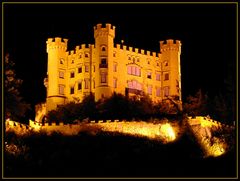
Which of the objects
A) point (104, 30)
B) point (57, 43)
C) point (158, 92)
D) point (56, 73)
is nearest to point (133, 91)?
point (158, 92)

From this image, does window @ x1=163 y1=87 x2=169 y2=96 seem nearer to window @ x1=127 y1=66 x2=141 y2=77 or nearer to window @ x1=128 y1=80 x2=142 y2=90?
window @ x1=128 y1=80 x2=142 y2=90

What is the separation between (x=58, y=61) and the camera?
84.6 m

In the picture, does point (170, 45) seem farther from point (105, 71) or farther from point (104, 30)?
point (105, 71)

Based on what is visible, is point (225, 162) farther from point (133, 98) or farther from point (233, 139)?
point (133, 98)

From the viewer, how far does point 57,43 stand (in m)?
85.4

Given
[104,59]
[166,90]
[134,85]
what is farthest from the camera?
[166,90]

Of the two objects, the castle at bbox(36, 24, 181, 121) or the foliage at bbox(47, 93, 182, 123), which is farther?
the castle at bbox(36, 24, 181, 121)

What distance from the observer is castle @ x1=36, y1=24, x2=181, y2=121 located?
82625 millimetres

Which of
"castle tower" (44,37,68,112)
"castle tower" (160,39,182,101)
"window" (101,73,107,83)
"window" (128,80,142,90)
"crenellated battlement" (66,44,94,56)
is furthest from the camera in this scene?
"castle tower" (160,39,182,101)

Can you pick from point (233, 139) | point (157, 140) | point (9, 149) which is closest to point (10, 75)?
point (9, 149)

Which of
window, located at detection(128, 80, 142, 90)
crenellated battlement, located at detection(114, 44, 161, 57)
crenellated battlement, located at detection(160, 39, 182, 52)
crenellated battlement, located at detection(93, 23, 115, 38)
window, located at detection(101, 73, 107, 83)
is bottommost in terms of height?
window, located at detection(128, 80, 142, 90)

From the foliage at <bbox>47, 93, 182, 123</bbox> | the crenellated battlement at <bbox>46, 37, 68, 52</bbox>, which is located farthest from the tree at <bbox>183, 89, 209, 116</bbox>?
the crenellated battlement at <bbox>46, 37, 68, 52</bbox>

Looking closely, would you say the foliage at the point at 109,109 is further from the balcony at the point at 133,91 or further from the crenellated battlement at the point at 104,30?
the crenellated battlement at the point at 104,30

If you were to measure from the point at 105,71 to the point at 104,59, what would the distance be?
1227 mm
